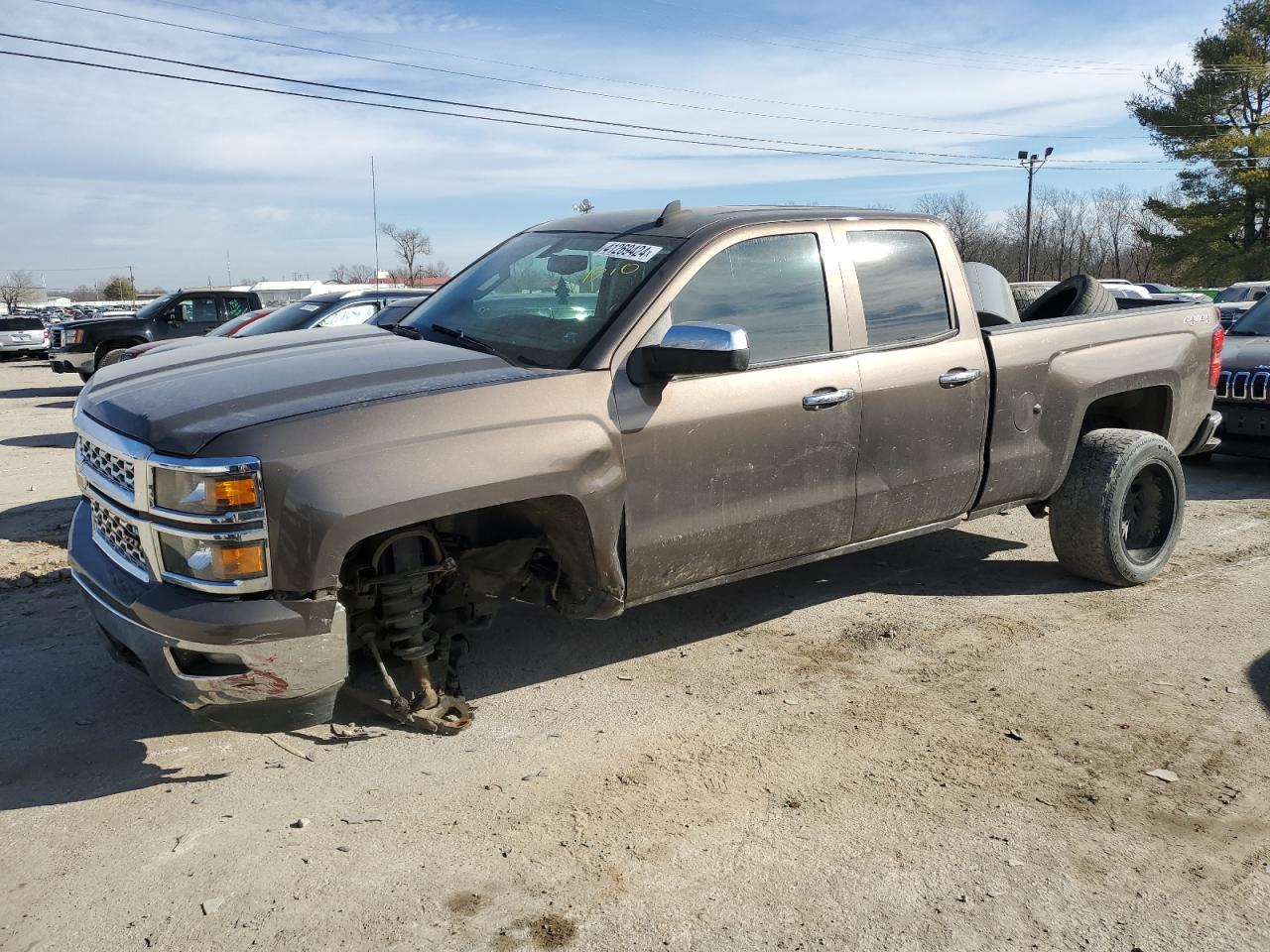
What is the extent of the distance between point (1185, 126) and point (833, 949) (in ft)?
173

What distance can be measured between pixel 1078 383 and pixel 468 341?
3014mm

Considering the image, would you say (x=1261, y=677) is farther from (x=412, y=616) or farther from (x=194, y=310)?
(x=194, y=310)

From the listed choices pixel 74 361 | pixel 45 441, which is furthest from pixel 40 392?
pixel 45 441

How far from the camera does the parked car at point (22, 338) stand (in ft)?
92.0

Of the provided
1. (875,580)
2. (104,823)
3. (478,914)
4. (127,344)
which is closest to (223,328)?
(127,344)

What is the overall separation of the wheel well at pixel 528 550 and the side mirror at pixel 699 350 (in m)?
0.59

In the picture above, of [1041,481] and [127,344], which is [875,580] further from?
[127,344]

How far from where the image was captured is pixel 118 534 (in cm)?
347

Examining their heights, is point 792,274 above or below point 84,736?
above

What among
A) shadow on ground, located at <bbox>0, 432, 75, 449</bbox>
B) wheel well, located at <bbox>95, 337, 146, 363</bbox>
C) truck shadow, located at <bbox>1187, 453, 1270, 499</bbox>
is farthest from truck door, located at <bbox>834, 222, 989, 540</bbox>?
wheel well, located at <bbox>95, 337, 146, 363</bbox>

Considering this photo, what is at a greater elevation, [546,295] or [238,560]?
[546,295]

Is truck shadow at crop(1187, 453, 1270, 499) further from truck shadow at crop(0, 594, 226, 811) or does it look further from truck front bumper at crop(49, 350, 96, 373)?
truck front bumper at crop(49, 350, 96, 373)

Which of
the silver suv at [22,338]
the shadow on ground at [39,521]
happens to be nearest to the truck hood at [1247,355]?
the shadow on ground at [39,521]

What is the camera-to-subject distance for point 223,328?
12.6m
